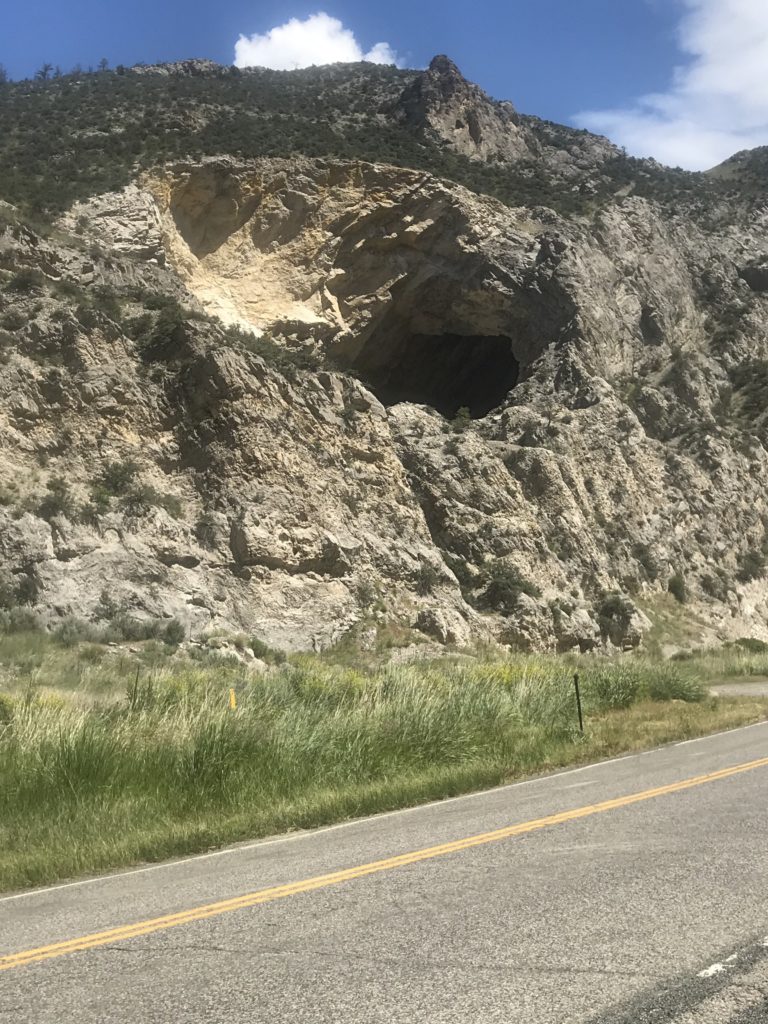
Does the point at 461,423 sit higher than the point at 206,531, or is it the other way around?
the point at 461,423

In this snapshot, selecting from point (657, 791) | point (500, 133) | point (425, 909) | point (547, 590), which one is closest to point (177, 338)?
point (547, 590)

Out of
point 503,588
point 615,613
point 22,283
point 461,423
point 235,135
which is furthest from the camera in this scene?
point 235,135

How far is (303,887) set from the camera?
577cm

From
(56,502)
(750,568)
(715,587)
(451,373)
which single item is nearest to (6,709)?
(56,502)

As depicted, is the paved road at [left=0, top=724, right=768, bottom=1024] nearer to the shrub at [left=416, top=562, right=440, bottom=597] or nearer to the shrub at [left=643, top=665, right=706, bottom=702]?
the shrub at [left=643, top=665, right=706, bottom=702]

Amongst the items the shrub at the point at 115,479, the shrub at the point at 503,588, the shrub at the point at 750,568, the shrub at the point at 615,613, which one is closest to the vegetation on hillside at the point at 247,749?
the shrub at the point at 115,479

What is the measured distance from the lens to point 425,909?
504cm

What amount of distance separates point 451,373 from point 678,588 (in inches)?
823

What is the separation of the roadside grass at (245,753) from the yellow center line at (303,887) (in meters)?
2.28

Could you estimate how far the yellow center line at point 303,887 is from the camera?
186 inches

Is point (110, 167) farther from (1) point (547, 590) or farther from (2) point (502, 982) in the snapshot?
(2) point (502, 982)

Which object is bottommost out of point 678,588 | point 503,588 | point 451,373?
point 678,588

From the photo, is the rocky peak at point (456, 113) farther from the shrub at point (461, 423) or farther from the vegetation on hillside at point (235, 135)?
the shrub at point (461, 423)

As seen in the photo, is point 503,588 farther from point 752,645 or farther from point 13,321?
point 13,321
